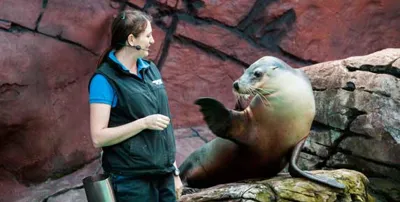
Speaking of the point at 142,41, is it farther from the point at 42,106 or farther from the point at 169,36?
the point at 169,36

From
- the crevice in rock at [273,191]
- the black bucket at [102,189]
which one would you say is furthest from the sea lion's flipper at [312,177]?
the black bucket at [102,189]

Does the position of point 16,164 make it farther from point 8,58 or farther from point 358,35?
point 358,35

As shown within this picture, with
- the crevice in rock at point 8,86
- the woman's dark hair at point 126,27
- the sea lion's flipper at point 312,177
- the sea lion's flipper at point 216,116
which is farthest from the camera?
the crevice in rock at point 8,86

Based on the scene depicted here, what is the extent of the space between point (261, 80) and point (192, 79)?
7.16 ft

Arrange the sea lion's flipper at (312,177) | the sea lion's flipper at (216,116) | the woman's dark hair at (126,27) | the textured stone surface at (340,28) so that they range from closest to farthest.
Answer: the woman's dark hair at (126,27) < the sea lion's flipper at (312,177) < the sea lion's flipper at (216,116) < the textured stone surface at (340,28)

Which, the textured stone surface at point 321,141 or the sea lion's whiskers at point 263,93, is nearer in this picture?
the sea lion's whiskers at point 263,93

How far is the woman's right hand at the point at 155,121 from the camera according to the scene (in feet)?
10.6

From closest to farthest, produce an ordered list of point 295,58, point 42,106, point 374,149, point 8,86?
point 374,149
point 8,86
point 42,106
point 295,58

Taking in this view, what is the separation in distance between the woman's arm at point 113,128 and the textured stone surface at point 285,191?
846 millimetres

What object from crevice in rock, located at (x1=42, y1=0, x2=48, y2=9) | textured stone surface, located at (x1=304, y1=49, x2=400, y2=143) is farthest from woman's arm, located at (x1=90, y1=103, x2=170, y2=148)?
crevice in rock, located at (x1=42, y1=0, x2=48, y2=9)

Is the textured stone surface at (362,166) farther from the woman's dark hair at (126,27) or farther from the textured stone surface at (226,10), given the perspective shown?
the woman's dark hair at (126,27)

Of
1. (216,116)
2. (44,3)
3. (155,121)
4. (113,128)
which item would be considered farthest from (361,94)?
(44,3)

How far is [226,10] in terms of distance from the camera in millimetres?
6324

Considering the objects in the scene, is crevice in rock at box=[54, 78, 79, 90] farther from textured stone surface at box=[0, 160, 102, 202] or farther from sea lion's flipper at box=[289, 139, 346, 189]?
sea lion's flipper at box=[289, 139, 346, 189]
